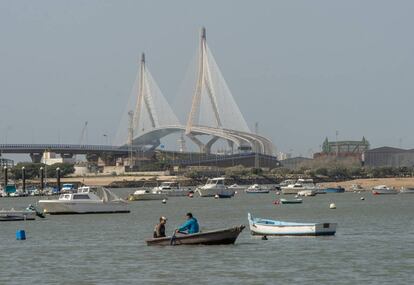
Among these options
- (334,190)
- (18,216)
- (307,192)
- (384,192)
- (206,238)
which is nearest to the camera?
(206,238)

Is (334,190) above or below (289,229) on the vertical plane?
above

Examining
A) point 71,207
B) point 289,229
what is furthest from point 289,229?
point 71,207

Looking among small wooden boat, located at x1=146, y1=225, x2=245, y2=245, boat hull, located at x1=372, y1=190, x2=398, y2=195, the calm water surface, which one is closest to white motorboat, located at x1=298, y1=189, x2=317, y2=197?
boat hull, located at x1=372, y1=190, x2=398, y2=195

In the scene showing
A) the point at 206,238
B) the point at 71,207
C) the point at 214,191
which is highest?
the point at 214,191

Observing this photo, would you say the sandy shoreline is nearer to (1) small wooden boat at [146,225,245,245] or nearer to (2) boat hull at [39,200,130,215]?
(2) boat hull at [39,200,130,215]

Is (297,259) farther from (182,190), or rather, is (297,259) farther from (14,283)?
(182,190)

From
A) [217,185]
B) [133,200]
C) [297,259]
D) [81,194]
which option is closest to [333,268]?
[297,259]

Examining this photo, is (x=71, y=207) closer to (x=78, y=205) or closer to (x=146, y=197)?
(x=78, y=205)

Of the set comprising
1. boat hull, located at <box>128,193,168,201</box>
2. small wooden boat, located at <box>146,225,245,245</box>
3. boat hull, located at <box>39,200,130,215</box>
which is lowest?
small wooden boat, located at <box>146,225,245,245</box>

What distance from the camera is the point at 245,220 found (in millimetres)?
69125

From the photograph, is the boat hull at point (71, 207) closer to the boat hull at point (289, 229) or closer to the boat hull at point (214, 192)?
the boat hull at point (289, 229)

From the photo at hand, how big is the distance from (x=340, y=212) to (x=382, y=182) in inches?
3682

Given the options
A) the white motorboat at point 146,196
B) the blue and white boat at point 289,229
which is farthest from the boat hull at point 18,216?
the white motorboat at point 146,196

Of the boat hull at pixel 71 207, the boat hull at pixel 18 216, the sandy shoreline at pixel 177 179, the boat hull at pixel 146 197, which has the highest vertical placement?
the sandy shoreline at pixel 177 179
